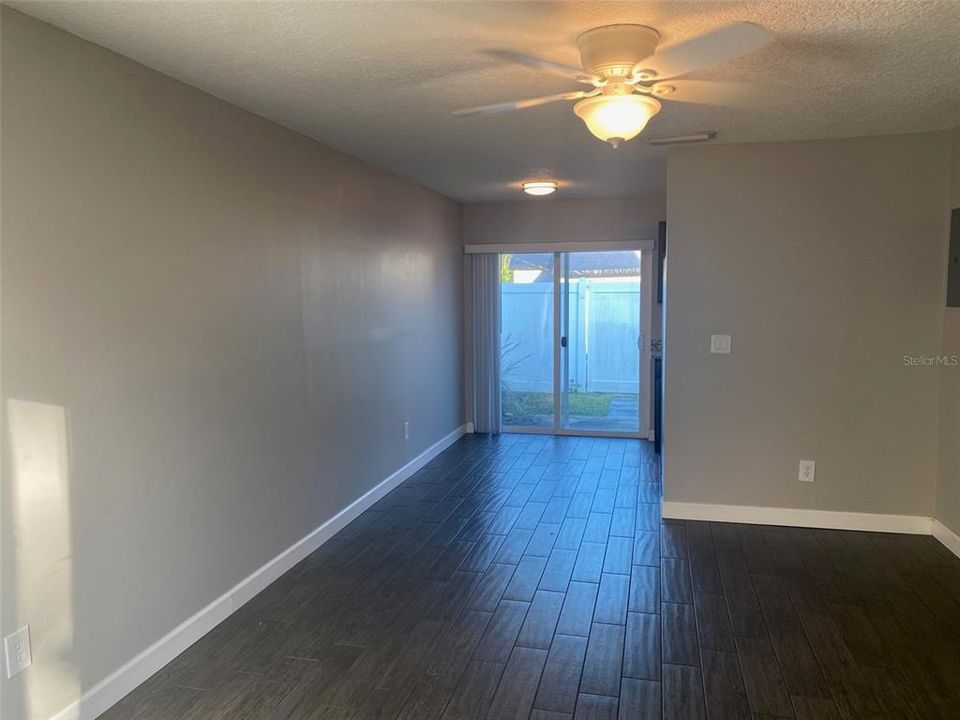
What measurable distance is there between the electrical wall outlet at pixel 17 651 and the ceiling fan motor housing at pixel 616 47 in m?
2.58

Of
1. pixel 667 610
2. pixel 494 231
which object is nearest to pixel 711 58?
pixel 667 610

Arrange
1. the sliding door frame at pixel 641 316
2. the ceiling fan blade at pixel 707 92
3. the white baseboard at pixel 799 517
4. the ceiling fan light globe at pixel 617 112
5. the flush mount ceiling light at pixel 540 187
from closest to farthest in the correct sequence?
the ceiling fan light globe at pixel 617 112 < the ceiling fan blade at pixel 707 92 < the white baseboard at pixel 799 517 < the flush mount ceiling light at pixel 540 187 < the sliding door frame at pixel 641 316

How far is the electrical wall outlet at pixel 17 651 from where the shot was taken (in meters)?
2.11

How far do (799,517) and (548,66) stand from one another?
3274 millimetres

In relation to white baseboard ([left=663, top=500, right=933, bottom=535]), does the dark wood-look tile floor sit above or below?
below

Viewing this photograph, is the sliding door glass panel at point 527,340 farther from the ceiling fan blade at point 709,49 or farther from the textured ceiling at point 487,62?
the ceiling fan blade at point 709,49

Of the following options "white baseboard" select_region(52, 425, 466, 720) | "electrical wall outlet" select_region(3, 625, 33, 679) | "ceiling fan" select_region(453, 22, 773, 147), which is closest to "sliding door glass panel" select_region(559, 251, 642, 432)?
"white baseboard" select_region(52, 425, 466, 720)

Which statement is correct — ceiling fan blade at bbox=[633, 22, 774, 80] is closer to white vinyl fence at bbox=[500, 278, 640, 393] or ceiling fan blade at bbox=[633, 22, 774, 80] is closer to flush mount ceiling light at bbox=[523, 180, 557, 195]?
flush mount ceiling light at bbox=[523, 180, 557, 195]

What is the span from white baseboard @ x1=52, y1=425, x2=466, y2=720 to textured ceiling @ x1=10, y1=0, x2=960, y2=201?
7.25 feet

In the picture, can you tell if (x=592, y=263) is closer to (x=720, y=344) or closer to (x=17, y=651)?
(x=720, y=344)

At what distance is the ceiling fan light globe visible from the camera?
2357mm

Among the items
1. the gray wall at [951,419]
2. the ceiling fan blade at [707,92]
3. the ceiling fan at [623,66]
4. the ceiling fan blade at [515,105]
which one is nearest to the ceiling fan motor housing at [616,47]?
the ceiling fan at [623,66]

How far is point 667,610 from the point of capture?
3.15 meters

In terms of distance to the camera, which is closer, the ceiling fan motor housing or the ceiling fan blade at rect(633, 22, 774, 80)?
the ceiling fan blade at rect(633, 22, 774, 80)
